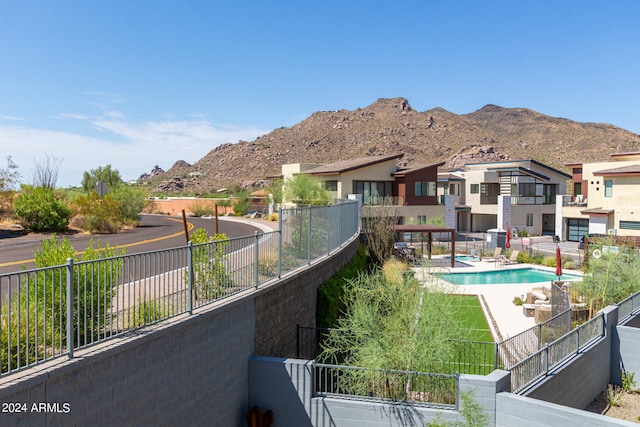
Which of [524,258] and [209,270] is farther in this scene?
[524,258]

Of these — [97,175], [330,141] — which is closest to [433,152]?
[330,141]

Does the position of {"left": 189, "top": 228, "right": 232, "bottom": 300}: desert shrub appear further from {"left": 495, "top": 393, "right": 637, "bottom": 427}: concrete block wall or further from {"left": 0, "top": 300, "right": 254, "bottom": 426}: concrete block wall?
{"left": 495, "top": 393, "right": 637, "bottom": 427}: concrete block wall

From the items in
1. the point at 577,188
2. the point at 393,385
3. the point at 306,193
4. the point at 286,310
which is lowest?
the point at 393,385

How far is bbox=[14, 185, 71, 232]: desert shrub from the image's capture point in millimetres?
26703

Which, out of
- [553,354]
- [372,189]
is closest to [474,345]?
[553,354]

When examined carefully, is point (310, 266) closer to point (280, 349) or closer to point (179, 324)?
point (280, 349)

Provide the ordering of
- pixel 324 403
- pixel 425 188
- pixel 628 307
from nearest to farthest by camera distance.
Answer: pixel 324 403
pixel 628 307
pixel 425 188

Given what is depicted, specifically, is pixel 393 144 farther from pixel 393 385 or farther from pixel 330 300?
pixel 393 385

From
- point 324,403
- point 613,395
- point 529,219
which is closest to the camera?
point 324,403

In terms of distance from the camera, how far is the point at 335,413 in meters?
9.76

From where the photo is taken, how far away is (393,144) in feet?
395

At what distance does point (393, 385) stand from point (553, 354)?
14.3 ft

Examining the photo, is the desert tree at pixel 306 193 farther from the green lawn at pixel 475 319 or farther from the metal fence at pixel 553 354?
the metal fence at pixel 553 354

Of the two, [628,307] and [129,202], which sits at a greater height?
[129,202]
